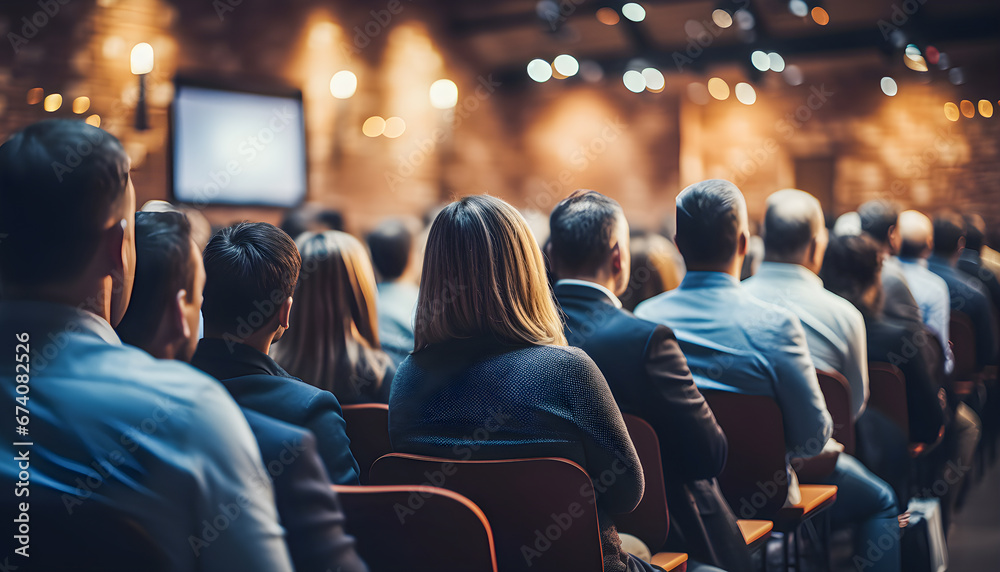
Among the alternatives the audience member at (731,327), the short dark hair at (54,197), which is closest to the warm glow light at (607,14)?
the audience member at (731,327)

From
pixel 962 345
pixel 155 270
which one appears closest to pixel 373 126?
pixel 962 345

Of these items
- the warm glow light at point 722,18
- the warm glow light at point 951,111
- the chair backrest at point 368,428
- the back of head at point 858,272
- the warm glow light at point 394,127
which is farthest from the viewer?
the warm glow light at point 951,111

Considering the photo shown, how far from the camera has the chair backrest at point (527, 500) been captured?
144 cm

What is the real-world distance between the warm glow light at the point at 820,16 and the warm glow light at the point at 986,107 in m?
2.38

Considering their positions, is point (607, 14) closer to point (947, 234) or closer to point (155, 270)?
point (947, 234)

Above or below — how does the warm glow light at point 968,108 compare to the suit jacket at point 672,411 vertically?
above

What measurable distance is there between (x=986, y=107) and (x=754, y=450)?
898 centimetres

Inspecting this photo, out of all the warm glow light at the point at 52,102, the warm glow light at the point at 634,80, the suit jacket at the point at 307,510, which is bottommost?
the suit jacket at the point at 307,510

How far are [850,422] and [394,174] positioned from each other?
722cm

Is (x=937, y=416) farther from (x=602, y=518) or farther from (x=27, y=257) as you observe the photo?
(x=27, y=257)

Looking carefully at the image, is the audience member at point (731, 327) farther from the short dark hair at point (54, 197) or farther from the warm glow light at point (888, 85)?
the warm glow light at point (888, 85)

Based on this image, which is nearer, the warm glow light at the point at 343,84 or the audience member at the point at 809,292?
the audience member at the point at 809,292

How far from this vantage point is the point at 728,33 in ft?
29.3

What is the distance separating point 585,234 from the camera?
2.25 meters
